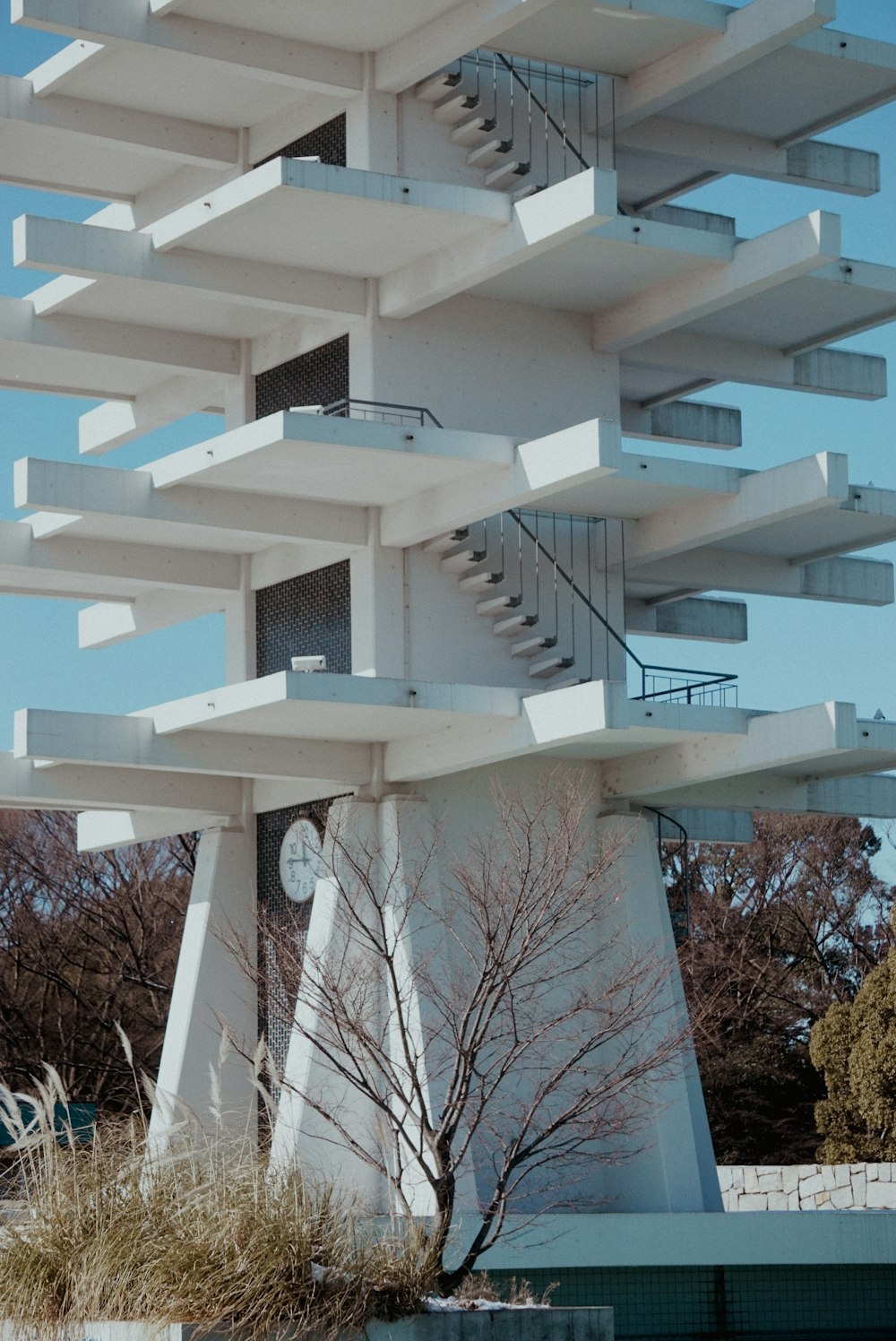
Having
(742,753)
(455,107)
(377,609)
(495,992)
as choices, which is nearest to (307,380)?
(377,609)

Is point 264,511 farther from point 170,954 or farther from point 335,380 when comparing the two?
point 170,954

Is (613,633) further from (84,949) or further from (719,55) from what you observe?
(84,949)

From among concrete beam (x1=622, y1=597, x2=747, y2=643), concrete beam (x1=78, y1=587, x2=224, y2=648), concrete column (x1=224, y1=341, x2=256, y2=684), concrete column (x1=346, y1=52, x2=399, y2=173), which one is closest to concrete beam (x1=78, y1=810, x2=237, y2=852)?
concrete column (x1=224, y1=341, x2=256, y2=684)

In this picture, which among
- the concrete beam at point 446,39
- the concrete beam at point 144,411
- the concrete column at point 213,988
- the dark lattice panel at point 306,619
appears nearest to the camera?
the concrete beam at point 446,39

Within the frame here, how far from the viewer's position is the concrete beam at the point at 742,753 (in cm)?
2203

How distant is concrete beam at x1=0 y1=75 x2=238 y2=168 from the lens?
2400 cm

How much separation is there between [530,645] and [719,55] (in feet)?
21.5

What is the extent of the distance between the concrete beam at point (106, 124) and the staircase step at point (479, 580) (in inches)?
220

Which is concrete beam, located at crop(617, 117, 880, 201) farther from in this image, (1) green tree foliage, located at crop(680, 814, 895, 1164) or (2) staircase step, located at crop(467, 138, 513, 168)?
(1) green tree foliage, located at crop(680, 814, 895, 1164)

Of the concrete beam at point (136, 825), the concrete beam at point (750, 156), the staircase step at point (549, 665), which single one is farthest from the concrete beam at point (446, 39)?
the concrete beam at point (136, 825)

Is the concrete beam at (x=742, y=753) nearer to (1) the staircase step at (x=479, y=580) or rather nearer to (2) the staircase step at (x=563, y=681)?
(2) the staircase step at (x=563, y=681)

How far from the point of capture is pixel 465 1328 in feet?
46.8

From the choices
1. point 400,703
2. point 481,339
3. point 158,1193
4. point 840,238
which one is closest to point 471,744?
point 400,703

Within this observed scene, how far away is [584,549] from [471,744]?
3168mm
